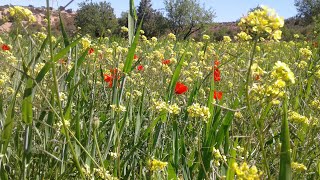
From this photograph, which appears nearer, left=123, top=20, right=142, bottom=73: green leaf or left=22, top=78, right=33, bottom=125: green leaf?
left=22, top=78, right=33, bottom=125: green leaf

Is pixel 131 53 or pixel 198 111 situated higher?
pixel 131 53

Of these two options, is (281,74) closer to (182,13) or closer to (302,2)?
(182,13)

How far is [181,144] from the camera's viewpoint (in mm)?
1520

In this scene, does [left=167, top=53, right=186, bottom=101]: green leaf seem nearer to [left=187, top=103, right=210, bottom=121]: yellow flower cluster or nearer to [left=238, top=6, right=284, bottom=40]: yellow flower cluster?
[left=187, top=103, right=210, bottom=121]: yellow flower cluster

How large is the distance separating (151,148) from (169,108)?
172mm

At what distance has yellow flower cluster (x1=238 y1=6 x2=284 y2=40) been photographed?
96 centimetres

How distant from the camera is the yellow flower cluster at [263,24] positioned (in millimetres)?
956

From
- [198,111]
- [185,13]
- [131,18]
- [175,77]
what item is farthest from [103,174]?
[185,13]

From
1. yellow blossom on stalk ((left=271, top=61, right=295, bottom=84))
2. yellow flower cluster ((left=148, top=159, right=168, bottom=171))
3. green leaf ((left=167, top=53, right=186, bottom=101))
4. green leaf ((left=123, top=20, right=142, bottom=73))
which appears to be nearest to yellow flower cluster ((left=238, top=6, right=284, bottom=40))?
yellow blossom on stalk ((left=271, top=61, right=295, bottom=84))

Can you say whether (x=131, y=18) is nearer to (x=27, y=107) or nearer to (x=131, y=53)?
(x=131, y=53)

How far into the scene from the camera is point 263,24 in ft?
3.16

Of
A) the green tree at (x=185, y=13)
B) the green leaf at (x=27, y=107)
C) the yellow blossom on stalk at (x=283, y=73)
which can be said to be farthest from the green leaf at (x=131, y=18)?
the green tree at (x=185, y=13)

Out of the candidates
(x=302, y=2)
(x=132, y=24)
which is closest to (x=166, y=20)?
(x=302, y=2)

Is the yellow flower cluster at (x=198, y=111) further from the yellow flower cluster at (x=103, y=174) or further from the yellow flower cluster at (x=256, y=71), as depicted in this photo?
the yellow flower cluster at (x=103, y=174)
